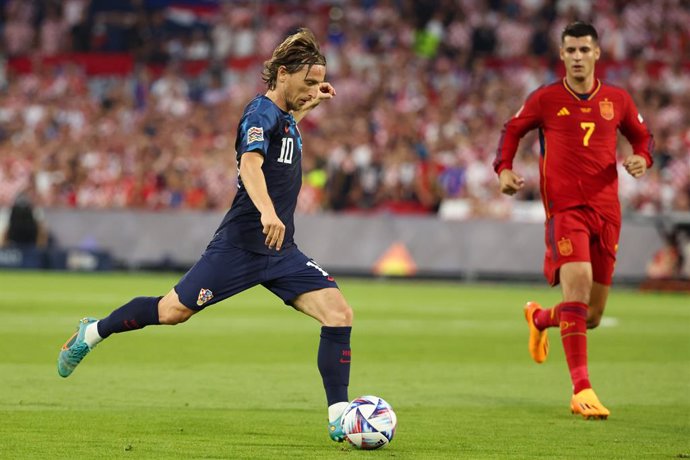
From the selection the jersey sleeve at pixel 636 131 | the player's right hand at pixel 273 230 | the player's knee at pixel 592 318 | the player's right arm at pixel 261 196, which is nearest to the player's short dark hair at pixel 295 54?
the player's right arm at pixel 261 196

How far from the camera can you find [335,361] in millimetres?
7578

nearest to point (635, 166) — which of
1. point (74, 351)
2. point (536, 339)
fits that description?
point (536, 339)

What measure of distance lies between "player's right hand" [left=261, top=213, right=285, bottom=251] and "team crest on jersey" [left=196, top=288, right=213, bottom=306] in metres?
0.76

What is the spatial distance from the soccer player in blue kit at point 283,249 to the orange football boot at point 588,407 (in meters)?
1.96

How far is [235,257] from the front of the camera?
25.6ft

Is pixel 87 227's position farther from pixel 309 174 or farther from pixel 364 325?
pixel 364 325

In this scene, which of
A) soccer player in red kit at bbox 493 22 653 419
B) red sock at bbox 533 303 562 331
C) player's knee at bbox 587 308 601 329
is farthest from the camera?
red sock at bbox 533 303 562 331

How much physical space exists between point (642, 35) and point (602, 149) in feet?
60.4

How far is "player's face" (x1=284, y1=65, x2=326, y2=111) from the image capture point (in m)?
7.73

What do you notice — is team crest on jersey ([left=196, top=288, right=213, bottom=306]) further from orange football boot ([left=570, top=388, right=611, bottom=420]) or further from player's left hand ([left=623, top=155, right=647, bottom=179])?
player's left hand ([left=623, top=155, right=647, bottom=179])

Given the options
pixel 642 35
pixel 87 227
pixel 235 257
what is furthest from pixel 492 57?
pixel 235 257

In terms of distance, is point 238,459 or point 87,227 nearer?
point 238,459

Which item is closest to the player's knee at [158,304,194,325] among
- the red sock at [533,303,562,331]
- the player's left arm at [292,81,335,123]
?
the player's left arm at [292,81,335,123]

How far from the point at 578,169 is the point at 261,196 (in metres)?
3.18
